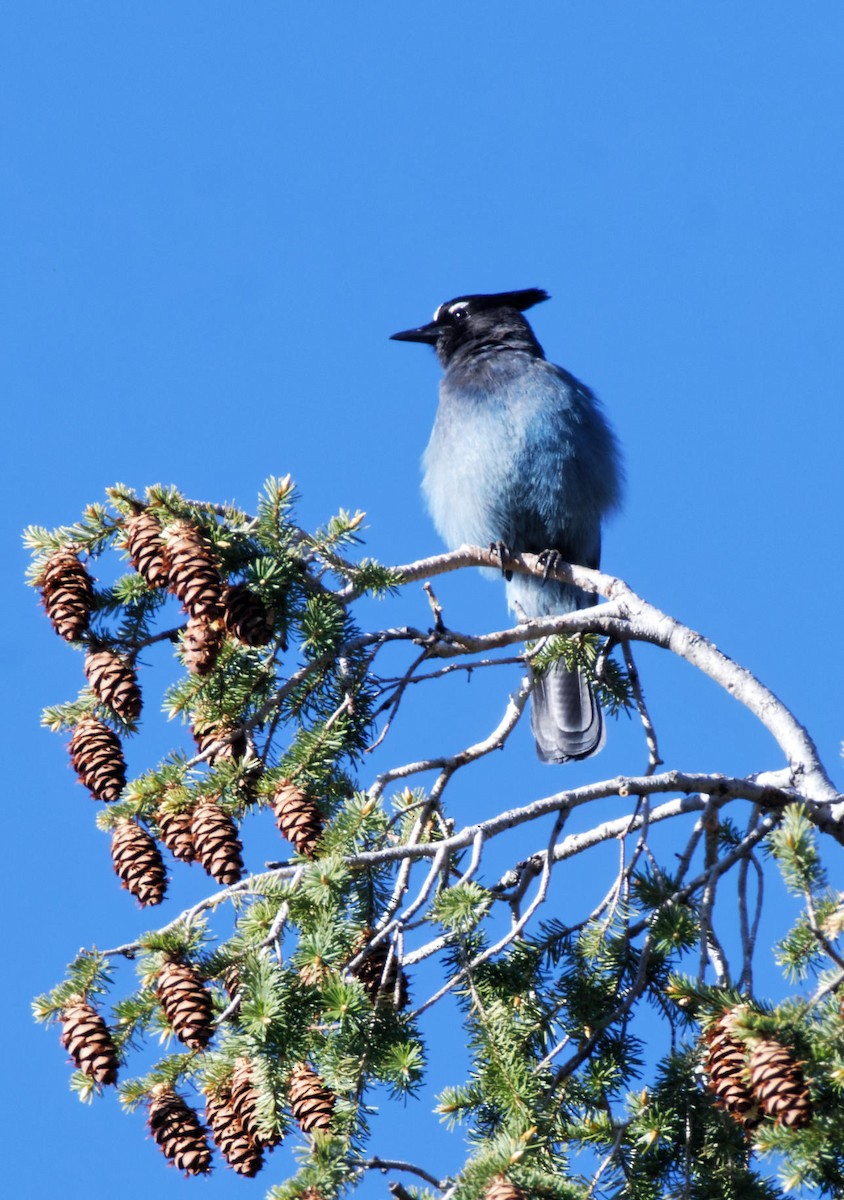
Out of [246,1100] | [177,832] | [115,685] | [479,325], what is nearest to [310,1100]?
[246,1100]

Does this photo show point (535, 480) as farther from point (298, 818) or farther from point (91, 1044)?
point (91, 1044)

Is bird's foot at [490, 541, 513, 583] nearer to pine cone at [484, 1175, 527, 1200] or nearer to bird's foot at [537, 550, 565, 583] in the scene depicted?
bird's foot at [537, 550, 565, 583]

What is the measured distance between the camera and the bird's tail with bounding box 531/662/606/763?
5109 millimetres

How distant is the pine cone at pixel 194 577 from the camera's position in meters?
2.65

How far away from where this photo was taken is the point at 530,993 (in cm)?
263

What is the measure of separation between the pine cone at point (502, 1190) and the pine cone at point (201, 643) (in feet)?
3.71

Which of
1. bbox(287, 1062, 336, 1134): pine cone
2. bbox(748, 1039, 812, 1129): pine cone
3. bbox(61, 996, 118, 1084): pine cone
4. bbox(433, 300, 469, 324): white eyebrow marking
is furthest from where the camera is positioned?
bbox(433, 300, 469, 324): white eyebrow marking

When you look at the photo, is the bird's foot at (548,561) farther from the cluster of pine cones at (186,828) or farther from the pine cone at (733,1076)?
the pine cone at (733,1076)

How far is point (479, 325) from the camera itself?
20.2ft

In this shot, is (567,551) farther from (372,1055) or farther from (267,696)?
(372,1055)

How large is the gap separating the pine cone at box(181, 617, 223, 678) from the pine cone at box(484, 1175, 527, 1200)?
113cm

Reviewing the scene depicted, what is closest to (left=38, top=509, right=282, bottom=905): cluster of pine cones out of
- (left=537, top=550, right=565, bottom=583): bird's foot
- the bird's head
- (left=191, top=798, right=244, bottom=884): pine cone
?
(left=191, top=798, right=244, bottom=884): pine cone

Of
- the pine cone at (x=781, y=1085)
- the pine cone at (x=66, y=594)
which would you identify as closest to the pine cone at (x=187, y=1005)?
the pine cone at (x=66, y=594)

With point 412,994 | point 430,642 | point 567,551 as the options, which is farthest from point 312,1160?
point 567,551
